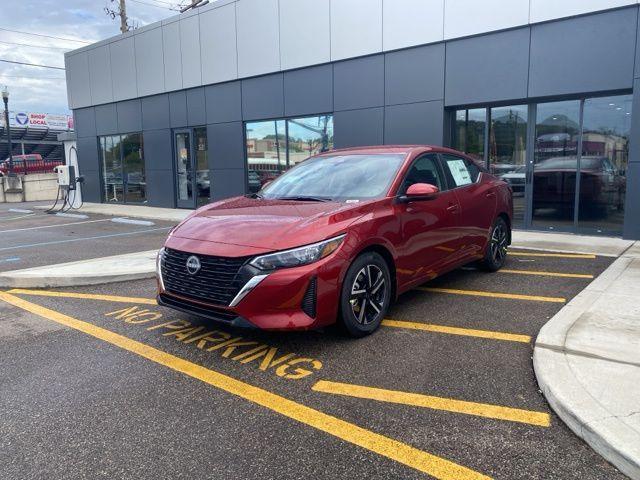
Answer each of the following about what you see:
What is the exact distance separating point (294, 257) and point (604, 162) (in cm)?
817

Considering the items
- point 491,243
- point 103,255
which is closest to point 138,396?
point 491,243

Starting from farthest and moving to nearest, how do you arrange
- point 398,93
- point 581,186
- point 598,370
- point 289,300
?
1. point 398,93
2. point 581,186
3. point 289,300
4. point 598,370

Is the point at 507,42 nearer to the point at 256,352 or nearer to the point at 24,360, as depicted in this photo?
the point at 256,352

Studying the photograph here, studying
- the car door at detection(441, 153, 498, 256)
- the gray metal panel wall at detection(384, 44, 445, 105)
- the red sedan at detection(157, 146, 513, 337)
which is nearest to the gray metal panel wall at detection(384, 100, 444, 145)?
the gray metal panel wall at detection(384, 44, 445, 105)

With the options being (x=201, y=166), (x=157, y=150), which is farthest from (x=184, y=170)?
(x=157, y=150)

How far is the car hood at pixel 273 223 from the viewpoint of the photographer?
13.2 feet

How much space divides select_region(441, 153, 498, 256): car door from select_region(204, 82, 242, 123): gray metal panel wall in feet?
33.1

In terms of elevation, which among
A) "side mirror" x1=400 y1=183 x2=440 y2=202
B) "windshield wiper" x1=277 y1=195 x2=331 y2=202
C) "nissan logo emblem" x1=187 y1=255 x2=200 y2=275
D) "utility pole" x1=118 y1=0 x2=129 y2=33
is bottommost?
"nissan logo emblem" x1=187 y1=255 x2=200 y2=275

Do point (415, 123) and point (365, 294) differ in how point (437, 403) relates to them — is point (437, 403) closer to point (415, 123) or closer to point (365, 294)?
point (365, 294)

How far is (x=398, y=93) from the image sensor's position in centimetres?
1184

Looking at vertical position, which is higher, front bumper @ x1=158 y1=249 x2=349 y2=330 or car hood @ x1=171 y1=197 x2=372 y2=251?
car hood @ x1=171 y1=197 x2=372 y2=251

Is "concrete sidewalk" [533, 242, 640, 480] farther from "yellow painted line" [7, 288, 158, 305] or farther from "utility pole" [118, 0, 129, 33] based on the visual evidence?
"utility pole" [118, 0, 129, 33]

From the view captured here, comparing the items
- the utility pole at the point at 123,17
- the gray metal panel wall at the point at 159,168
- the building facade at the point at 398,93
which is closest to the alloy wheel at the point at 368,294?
the building facade at the point at 398,93

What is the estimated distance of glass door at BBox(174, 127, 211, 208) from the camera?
16672 millimetres
